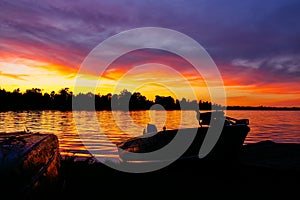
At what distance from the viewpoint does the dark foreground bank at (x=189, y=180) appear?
8.94m

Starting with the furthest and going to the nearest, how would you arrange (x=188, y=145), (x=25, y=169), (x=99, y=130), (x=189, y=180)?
(x=99, y=130) < (x=188, y=145) < (x=189, y=180) < (x=25, y=169)

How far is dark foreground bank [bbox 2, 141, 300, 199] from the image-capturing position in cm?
894

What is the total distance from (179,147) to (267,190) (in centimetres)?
427

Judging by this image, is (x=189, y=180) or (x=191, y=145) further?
(x=191, y=145)

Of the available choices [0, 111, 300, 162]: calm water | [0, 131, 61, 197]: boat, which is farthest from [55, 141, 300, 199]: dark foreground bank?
[0, 111, 300, 162]: calm water

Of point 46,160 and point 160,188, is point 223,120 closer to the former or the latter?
point 160,188

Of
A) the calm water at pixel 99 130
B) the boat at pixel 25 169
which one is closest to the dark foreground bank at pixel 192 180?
the boat at pixel 25 169

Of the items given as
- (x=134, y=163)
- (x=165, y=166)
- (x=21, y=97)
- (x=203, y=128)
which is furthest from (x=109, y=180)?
(x=21, y=97)

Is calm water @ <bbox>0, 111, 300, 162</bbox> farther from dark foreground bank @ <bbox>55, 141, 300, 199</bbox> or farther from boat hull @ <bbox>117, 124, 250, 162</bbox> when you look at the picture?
dark foreground bank @ <bbox>55, 141, 300, 199</bbox>

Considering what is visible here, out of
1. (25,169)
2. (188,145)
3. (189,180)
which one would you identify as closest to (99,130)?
(188,145)

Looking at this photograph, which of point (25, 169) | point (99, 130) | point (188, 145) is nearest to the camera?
point (25, 169)

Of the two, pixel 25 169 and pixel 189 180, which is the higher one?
pixel 25 169

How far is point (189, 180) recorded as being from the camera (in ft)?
35.5

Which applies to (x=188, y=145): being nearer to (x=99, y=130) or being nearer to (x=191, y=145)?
(x=191, y=145)
